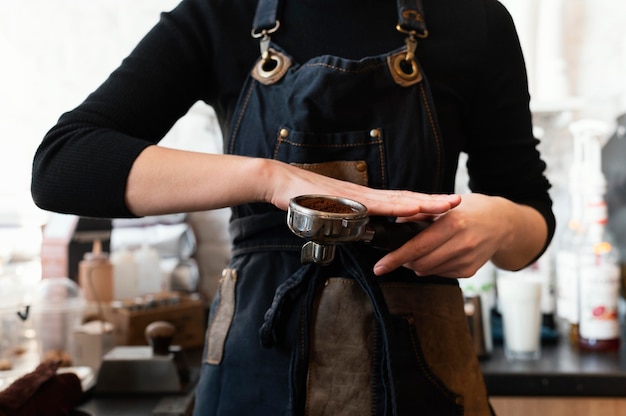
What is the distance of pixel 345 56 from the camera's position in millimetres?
990

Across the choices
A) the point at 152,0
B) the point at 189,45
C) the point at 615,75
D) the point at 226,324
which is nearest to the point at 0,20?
the point at 152,0

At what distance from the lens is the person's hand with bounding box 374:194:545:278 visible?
0.80 metres

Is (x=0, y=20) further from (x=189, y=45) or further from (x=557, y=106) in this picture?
(x=557, y=106)

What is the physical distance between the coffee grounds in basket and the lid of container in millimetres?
1196

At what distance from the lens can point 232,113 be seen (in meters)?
1.02

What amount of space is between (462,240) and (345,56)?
13.3 inches

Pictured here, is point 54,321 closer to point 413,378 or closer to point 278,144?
point 278,144

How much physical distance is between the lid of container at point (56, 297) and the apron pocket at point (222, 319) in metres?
0.84

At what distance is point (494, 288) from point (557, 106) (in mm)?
556

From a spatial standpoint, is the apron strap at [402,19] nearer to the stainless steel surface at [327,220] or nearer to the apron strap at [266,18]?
the apron strap at [266,18]

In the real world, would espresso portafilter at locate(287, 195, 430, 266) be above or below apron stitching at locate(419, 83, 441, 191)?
below

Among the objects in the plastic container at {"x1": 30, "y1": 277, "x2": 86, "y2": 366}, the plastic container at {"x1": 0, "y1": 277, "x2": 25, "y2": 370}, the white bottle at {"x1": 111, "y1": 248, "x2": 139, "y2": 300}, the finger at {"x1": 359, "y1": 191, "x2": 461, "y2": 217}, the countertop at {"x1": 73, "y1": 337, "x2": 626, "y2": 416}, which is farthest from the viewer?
the white bottle at {"x1": 111, "y1": 248, "x2": 139, "y2": 300}

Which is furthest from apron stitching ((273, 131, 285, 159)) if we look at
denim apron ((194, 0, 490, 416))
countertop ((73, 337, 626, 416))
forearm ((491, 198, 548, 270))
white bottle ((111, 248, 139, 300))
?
white bottle ((111, 248, 139, 300))

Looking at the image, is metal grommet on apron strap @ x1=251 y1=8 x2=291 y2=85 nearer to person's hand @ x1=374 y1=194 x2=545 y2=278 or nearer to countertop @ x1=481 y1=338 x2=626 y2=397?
person's hand @ x1=374 y1=194 x2=545 y2=278
